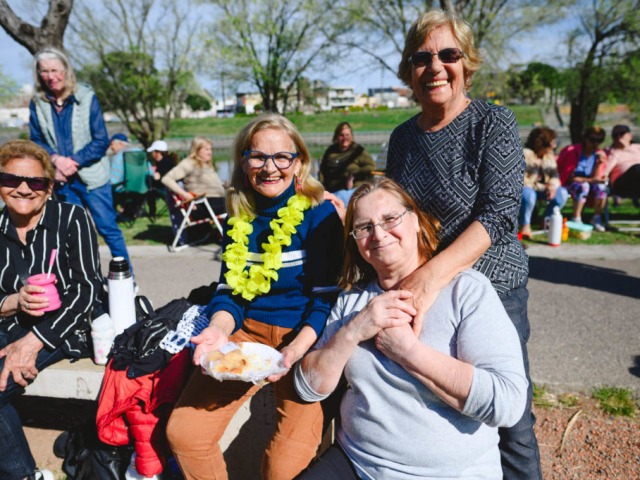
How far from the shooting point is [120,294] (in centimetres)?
295

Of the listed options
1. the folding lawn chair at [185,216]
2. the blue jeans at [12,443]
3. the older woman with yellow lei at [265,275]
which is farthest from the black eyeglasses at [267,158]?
the folding lawn chair at [185,216]

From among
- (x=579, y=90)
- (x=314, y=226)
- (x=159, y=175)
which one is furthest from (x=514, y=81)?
(x=314, y=226)

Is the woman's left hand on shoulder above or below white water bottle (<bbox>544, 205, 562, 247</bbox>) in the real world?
above

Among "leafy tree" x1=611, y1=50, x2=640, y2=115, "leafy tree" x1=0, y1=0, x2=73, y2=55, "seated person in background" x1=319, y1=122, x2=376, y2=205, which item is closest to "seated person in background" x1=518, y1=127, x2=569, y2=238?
"seated person in background" x1=319, y1=122, x2=376, y2=205

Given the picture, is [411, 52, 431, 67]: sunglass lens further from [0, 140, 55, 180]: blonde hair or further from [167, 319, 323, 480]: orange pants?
[0, 140, 55, 180]: blonde hair

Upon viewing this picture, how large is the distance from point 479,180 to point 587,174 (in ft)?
24.9

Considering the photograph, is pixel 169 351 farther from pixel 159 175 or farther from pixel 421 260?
pixel 159 175

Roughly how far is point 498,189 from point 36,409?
140 inches

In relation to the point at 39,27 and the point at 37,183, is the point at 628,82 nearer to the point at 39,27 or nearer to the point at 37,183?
the point at 39,27

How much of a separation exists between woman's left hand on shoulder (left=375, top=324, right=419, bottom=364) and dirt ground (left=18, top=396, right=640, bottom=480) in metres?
1.61

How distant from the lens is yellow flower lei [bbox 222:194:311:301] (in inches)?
94.9

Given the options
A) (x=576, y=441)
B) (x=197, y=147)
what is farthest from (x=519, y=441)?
(x=197, y=147)

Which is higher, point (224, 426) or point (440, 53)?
point (440, 53)

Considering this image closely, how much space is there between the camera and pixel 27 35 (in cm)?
734
